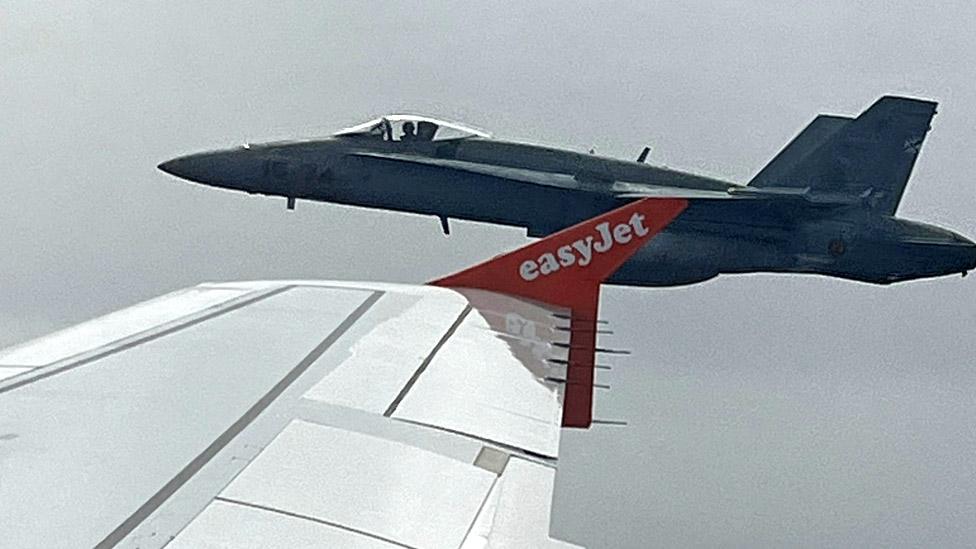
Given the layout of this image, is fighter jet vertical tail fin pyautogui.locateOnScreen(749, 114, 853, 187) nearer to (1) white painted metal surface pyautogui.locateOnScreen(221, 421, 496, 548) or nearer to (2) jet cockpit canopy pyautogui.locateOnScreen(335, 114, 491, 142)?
(2) jet cockpit canopy pyautogui.locateOnScreen(335, 114, 491, 142)

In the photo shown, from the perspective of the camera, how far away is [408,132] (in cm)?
2081

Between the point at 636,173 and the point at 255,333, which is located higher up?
the point at 255,333

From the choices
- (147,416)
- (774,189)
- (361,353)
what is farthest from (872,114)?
(147,416)

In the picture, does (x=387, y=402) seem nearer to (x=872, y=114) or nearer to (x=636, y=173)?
(x=636, y=173)

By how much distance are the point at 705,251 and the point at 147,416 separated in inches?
677

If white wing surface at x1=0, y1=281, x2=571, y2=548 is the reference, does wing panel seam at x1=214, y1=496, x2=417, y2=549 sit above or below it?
above

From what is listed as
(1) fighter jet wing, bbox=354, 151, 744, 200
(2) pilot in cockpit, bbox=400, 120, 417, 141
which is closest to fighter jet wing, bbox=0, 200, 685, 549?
(1) fighter jet wing, bbox=354, 151, 744, 200

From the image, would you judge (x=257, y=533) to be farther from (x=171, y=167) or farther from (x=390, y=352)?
(x=171, y=167)

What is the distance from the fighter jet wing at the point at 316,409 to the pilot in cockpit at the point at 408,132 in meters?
13.0

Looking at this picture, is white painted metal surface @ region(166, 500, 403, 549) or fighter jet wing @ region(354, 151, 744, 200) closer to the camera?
white painted metal surface @ region(166, 500, 403, 549)

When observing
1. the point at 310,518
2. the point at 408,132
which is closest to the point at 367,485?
the point at 310,518

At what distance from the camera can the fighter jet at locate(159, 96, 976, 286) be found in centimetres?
2072

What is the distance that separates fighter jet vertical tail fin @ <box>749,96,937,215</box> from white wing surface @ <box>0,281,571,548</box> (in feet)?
53.0

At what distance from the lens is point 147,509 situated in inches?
131
